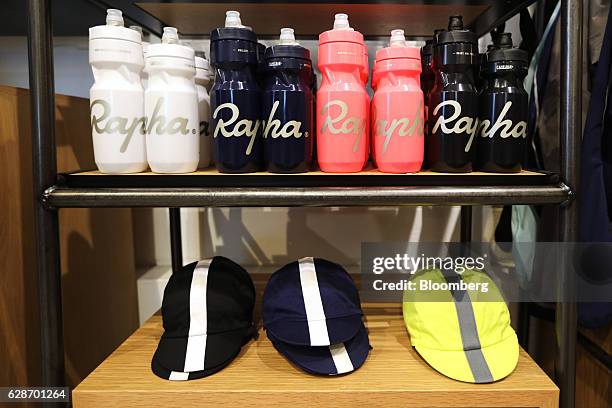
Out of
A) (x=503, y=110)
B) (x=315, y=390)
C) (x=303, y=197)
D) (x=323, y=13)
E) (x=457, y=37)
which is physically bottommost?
(x=315, y=390)

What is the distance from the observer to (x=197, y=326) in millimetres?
681

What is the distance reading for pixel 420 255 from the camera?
970 millimetres

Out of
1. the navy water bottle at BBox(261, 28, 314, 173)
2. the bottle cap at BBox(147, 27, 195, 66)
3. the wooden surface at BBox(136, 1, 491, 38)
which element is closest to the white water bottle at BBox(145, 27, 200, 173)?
the bottle cap at BBox(147, 27, 195, 66)

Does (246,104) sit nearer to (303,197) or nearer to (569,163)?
(303,197)

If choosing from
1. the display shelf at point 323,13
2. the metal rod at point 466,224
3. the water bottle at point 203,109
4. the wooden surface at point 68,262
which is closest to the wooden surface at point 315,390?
the wooden surface at point 68,262

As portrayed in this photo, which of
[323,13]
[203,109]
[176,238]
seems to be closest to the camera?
[203,109]

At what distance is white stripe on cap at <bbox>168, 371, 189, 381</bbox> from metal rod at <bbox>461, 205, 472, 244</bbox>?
0.75m

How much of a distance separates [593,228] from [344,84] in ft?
1.78

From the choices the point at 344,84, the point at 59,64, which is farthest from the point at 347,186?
the point at 59,64

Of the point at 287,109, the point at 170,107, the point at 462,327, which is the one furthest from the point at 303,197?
the point at 462,327

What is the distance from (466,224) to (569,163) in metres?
0.46

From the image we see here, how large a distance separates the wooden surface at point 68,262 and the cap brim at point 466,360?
709 millimetres

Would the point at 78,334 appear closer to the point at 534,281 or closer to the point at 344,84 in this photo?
the point at 344,84

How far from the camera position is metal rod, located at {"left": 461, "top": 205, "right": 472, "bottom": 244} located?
107cm
